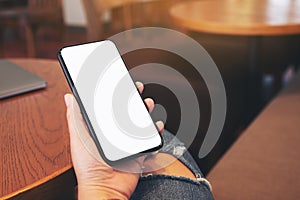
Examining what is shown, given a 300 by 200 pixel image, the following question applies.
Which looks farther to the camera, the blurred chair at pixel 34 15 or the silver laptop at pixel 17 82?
the blurred chair at pixel 34 15

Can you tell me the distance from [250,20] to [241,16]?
0.10 meters

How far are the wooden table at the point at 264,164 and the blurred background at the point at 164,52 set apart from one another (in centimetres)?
10

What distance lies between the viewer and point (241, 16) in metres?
1.61

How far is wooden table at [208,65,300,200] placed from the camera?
0.87 meters

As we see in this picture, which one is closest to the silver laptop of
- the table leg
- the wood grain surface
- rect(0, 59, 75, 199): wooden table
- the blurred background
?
rect(0, 59, 75, 199): wooden table

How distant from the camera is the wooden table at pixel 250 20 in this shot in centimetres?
145

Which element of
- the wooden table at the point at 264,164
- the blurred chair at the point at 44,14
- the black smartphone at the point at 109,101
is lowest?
the blurred chair at the point at 44,14

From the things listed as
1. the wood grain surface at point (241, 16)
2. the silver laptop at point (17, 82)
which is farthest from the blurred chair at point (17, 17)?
the silver laptop at point (17, 82)

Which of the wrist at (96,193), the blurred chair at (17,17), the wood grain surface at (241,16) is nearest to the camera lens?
the wrist at (96,193)

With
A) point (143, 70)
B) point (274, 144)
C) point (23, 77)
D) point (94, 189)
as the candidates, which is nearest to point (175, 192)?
point (94, 189)

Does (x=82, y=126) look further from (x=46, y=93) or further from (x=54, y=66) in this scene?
(x=54, y=66)

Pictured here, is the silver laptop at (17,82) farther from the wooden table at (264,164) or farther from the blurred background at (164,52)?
the wooden table at (264,164)

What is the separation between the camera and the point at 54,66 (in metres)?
0.99

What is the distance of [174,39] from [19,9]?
1.46m
